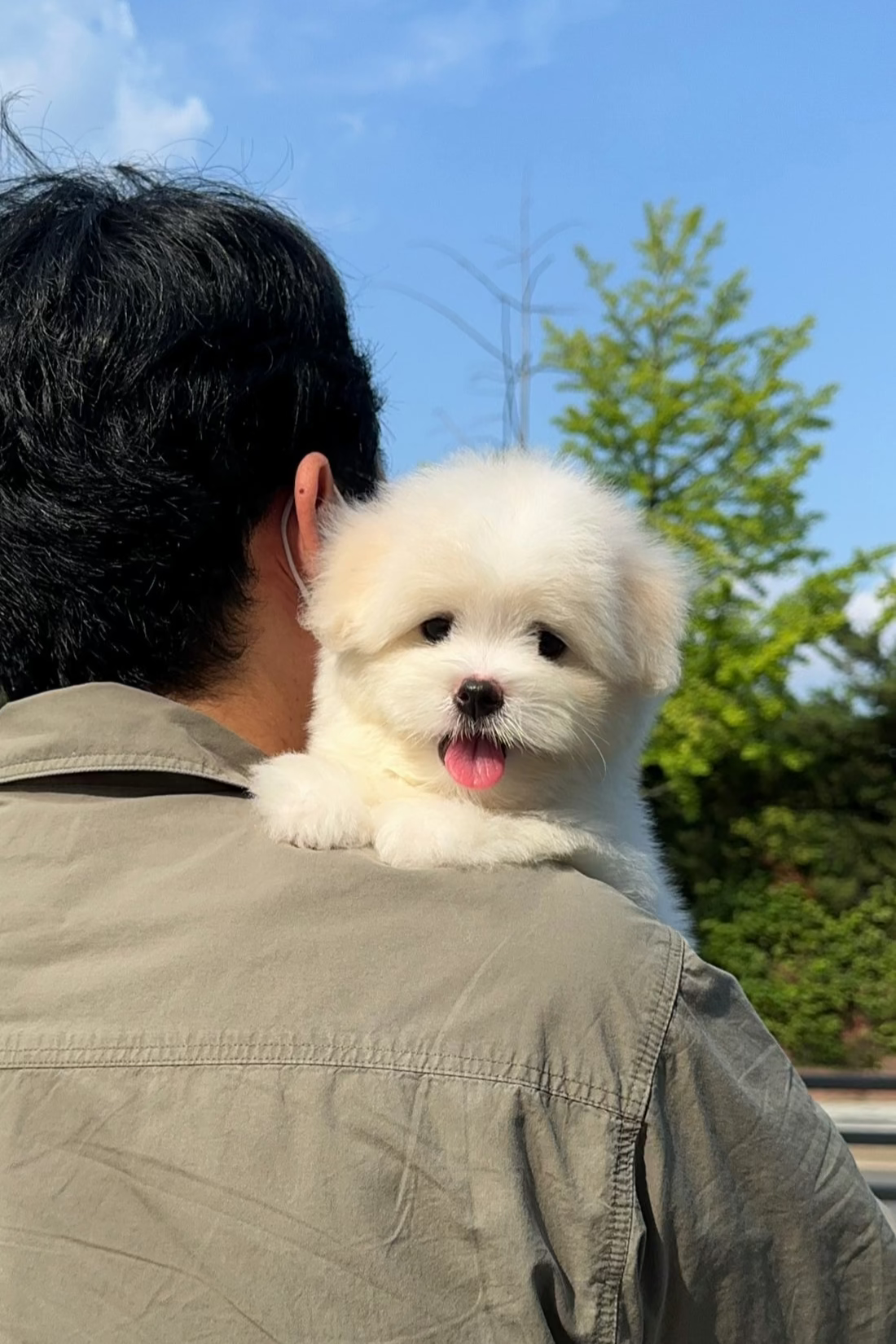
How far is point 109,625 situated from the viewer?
1.81 m

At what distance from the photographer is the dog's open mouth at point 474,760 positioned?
6.70ft

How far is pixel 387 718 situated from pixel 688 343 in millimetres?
11065

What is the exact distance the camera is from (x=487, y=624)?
2.17 m

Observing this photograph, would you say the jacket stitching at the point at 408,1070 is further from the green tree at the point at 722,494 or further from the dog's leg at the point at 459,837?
the green tree at the point at 722,494

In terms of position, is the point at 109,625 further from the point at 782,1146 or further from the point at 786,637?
the point at 786,637

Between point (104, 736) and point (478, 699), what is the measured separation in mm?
661

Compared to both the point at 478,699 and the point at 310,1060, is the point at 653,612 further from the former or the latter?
the point at 310,1060

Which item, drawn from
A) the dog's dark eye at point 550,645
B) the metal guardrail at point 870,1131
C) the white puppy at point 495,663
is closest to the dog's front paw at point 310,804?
the white puppy at point 495,663

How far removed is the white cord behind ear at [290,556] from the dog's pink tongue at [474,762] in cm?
37

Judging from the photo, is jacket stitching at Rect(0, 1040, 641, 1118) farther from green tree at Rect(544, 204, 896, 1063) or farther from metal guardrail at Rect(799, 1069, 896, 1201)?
green tree at Rect(544, 204, 896, 1063)

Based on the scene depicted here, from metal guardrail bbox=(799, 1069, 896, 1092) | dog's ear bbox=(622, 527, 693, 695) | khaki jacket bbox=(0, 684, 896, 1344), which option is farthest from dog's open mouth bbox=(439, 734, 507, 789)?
metal guardrail bbox=(799, 1069, 896, 1092)

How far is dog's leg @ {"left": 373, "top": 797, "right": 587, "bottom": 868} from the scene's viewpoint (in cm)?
170

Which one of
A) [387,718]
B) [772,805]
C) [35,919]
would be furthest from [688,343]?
[35,919]

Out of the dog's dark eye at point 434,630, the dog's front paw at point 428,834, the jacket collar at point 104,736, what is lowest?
the dog's front paw at point 428,834
